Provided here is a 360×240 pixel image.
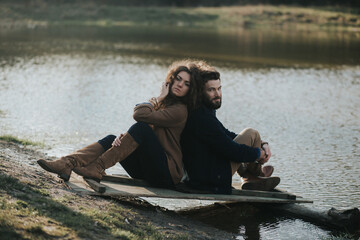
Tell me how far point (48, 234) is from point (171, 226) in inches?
65.7

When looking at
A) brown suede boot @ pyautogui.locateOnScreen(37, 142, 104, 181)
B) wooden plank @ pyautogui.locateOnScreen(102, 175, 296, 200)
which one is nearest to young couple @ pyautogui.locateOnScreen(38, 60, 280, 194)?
brown suede boot @ pyautogui.locateOnScreen(37, 142, 104, 181)

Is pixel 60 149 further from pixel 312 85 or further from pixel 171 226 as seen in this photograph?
pixel 312 85

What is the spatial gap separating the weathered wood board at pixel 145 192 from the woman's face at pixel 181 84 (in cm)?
108

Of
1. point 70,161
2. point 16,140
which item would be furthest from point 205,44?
point 70,161

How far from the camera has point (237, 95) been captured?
16.3 meters

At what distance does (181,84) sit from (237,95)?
33.6 ft

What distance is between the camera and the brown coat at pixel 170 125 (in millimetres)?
6141

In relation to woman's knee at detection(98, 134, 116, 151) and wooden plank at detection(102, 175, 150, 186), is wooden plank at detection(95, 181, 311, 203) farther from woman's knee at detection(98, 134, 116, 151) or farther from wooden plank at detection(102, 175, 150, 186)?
woman's knee at detection(98, 134, 116, 151)

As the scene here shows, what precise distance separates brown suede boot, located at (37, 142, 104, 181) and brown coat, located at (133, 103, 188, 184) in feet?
2.03

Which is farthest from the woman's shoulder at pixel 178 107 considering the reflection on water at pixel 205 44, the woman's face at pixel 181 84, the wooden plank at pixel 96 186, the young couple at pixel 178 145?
the reflection on water at pixel 205 44

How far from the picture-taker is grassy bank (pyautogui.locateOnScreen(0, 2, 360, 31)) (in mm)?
45719

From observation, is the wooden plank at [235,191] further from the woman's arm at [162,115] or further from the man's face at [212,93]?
the man's face at [212,93]

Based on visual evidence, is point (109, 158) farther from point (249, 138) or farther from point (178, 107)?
point (249, 138)

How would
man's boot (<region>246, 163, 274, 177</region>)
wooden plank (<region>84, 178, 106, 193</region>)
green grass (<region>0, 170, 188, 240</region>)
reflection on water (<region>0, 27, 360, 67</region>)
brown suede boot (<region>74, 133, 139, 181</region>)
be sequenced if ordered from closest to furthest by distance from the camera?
green grass (<region>0, 170, 188, 240</region>)
wooden plank (<region>84, 178, 106, 193</region>)
brown suede boot (<region>74, 133, 139, 181</region>)
man's boot (<region>246, 163, 274, 177</region>)
reflection on water (<region>0, 27, 360, 67</region>)
